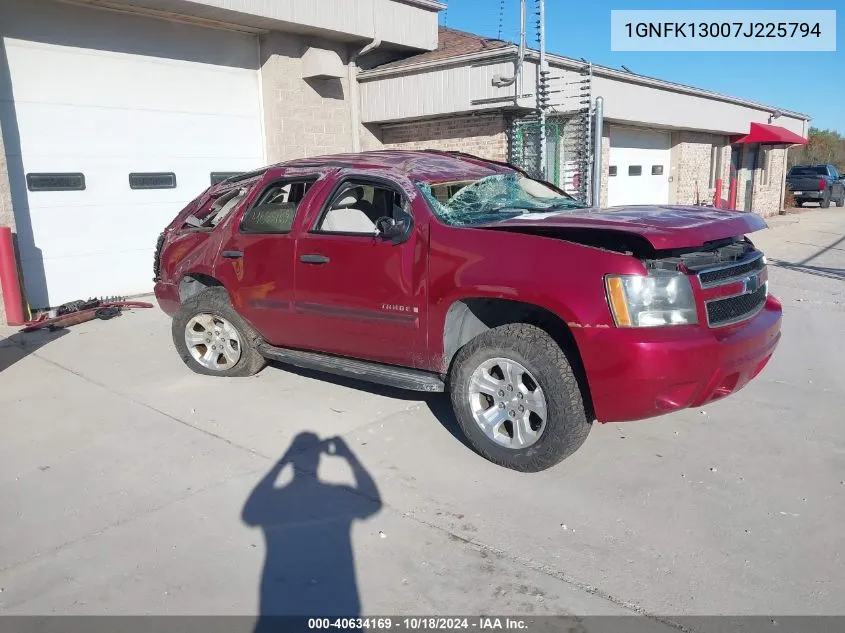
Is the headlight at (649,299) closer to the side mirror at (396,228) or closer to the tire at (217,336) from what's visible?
the side mirror at (396,228)

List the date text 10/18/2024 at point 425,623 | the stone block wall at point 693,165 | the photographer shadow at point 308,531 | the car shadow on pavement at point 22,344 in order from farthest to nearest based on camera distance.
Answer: the stone block wall at point 693,165 < the car shadow on pavement at point 22,344 < the photographer shadow at point 308,531 < the date text 10/18/2024 at point 425,623

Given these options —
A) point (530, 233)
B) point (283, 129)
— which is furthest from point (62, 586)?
point (283, 129)

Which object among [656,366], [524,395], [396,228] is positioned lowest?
[524,395]

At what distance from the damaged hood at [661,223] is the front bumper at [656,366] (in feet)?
1.54

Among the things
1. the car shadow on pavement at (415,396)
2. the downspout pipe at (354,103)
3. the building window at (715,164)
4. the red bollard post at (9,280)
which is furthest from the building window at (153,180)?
the building window at (715,164)

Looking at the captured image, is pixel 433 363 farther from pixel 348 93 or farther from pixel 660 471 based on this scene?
pixel 348 93

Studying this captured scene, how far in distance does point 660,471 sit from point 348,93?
965 centimetres

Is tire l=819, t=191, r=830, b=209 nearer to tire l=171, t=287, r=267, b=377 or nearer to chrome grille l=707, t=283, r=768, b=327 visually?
chrome grille l=707, t=283, r=768, b=327

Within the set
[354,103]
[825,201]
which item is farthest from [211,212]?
[825,201]

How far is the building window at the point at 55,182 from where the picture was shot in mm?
8672

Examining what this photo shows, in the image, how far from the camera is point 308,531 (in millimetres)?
3449

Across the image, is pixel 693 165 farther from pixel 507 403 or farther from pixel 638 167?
pixel 507 403

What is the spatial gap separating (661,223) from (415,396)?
2412 mm

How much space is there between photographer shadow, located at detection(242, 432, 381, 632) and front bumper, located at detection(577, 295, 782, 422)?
1364 mm
